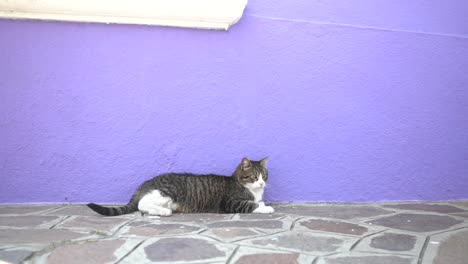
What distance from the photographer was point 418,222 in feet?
→ 11.7

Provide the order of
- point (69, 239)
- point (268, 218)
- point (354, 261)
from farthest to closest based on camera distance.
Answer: point (268, 218) → point (69, 239) → point (354, 261)

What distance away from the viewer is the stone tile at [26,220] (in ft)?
11.0

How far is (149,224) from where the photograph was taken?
3430mm

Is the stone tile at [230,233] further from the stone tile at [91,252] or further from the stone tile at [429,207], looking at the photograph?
the stone tile at [429,207]

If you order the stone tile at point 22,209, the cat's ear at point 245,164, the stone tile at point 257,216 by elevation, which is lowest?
the stone tile at point 257,216

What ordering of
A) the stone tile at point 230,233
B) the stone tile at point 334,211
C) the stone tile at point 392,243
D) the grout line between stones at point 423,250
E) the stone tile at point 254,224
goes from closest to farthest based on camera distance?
1. the grout line between stones at point 423,250
2. the stone tile at point 392,243
3. the stone tile at point 230,233
4. the stone tile at point 254,224
5. the stone tile at point 334,211

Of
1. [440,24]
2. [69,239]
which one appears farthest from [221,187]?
[440,24]

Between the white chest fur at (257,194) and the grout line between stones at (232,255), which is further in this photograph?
the white chest fur at (257,194)

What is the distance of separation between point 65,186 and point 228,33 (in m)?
1.91

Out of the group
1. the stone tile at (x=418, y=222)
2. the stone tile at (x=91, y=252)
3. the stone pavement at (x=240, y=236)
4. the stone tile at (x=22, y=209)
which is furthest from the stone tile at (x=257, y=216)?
the stone tile at (x=22, y=209)

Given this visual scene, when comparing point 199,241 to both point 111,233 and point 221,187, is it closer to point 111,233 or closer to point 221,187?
point 111,233

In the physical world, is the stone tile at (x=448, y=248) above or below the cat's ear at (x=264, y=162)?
below

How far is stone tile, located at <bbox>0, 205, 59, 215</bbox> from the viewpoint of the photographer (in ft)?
12.3

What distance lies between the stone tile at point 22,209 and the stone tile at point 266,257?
1.92 m
